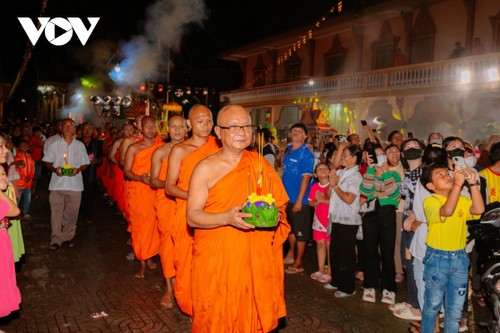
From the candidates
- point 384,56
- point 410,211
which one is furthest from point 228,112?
point 384,56

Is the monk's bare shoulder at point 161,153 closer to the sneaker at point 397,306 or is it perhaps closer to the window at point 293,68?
the sneaker at point 397,306

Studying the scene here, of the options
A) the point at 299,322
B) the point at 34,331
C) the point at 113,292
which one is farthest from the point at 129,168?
the point at 299,322

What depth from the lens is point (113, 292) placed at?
18.7ft

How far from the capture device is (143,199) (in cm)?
650

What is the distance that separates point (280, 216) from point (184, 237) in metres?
1.32

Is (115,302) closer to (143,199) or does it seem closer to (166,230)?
(166,230)

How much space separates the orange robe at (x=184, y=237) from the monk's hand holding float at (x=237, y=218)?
4.65 ft

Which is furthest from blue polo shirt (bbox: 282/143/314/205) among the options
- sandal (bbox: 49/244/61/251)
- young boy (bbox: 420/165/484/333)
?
sandal (bbox: 49/244/61/251)

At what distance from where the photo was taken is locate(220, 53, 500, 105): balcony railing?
597 inches

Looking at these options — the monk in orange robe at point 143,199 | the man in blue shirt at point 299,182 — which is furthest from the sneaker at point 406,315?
the monk in orange robe at point 143,199

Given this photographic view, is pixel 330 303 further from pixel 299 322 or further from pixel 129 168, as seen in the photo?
pixel 129 168

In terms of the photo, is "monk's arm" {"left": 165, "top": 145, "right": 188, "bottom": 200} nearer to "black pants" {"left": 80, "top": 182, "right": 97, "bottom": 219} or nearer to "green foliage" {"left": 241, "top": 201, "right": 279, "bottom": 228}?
"green foliage" {"left": 241, "top": 201, "right": 279, "bottom": 228}

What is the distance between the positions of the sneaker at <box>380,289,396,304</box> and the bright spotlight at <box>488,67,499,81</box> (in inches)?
468

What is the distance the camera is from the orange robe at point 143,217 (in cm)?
636
